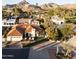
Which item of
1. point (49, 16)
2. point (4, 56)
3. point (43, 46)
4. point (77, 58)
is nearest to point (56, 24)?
point (49, 16)

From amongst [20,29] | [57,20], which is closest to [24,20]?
[20,29]

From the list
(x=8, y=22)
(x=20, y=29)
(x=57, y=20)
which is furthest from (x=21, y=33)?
(x=57, y=20)

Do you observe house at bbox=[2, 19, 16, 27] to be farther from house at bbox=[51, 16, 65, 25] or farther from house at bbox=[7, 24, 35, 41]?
house at bbox=[51, 16, 65, 25]

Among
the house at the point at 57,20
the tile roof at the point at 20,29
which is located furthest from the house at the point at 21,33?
the house at the point at 57,20

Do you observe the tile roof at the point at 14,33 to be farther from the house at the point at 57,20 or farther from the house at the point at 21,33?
the house at the point at 57,20

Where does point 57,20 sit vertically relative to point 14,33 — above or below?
above

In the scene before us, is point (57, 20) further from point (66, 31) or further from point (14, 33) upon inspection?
point (14, 33)

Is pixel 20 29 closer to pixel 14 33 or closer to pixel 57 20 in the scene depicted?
pixel 14 33

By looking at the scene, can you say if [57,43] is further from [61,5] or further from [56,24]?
[61,5]
